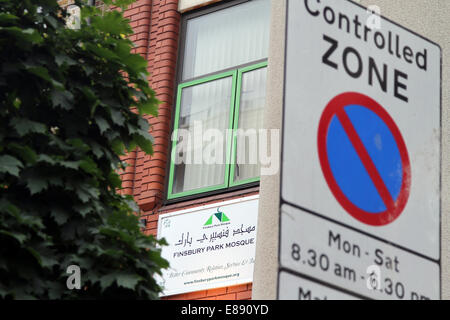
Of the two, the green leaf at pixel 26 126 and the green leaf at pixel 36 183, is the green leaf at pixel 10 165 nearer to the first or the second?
the green leaf at pixel 36 183

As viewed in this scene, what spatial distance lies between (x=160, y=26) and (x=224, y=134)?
1970mm

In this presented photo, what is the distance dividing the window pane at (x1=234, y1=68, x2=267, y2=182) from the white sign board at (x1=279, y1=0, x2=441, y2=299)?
262 inches

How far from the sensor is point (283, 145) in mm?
3074

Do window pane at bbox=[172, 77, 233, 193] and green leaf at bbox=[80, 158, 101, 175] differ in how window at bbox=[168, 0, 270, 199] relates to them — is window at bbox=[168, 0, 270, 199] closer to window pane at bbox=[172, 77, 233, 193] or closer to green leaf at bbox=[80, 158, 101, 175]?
window pane at bbox=[172, 77, 233, 193]

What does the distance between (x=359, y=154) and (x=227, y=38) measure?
26.9 ft

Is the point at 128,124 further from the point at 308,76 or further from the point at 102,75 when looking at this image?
the point at 308,76

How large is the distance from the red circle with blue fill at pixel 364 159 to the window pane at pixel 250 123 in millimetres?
Answer: 6784

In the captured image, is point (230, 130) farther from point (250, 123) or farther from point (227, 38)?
point (227, 38)

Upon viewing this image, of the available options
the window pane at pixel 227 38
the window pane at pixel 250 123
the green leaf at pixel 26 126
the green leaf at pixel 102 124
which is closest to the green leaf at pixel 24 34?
the green leaf at pixel 26 126

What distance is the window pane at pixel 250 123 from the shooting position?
34.2 ft

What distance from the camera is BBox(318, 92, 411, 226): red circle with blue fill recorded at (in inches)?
126

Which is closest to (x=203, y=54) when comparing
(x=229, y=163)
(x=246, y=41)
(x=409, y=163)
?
(x=246, y=41)

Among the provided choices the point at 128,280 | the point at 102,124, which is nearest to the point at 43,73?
the point at 102,124

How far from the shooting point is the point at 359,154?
10.8 feet
